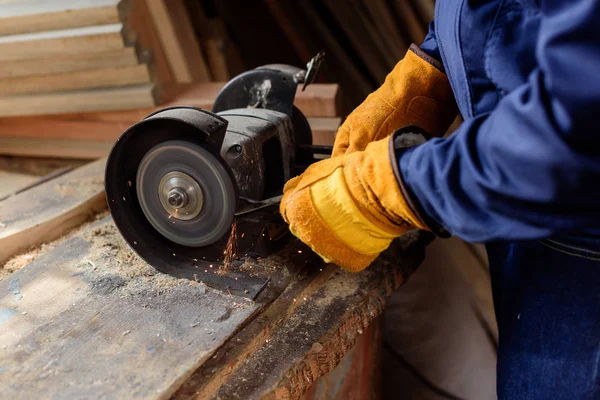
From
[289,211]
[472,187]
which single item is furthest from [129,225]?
[472,187]

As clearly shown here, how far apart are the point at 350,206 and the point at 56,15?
1.90 meters

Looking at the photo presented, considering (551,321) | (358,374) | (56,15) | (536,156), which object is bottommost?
(358,374)

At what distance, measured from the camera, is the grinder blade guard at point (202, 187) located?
1514 mm

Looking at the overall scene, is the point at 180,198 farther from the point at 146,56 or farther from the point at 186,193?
the point at 146,56

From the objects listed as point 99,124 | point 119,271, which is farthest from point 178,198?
point 99,124

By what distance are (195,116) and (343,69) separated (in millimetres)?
2393

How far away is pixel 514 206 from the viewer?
3.58ft

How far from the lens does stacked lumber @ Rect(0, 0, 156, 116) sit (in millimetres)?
2498

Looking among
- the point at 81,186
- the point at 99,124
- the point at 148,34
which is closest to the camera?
the point at 81,186

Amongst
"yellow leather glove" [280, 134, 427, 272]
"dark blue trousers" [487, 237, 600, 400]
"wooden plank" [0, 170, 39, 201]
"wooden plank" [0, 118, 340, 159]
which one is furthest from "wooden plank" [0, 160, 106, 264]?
"dark blue trousers" [487, 237, 600, 400]

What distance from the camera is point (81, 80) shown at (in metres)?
2.63

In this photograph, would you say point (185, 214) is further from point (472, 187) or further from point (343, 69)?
point (343, 69)

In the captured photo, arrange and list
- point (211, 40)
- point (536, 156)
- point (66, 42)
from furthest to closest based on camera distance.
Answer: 1. point (211, 40)
2. point (66, 42)
3. point (536, 156)

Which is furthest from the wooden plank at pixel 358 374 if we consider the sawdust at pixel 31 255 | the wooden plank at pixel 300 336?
the sawdust at pixel 31 255
